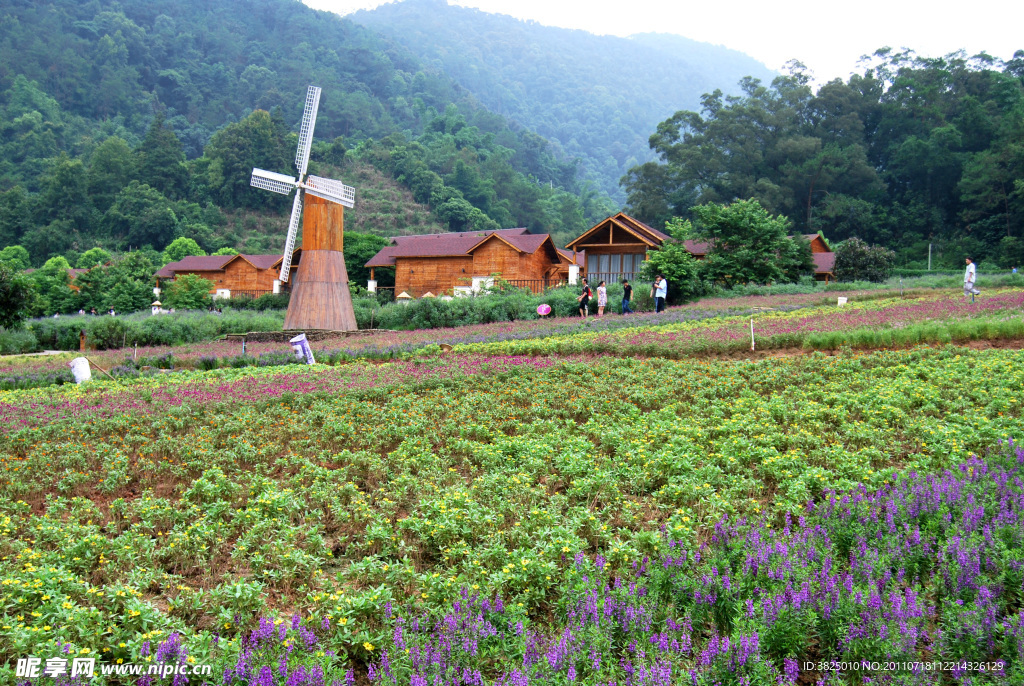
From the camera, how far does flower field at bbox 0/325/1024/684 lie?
371cm

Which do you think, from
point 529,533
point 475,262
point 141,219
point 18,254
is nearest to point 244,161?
point 141,219

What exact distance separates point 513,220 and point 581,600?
9708 cm

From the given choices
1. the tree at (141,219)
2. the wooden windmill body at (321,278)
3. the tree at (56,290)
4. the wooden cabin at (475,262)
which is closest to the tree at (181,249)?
the tree at (141,219)

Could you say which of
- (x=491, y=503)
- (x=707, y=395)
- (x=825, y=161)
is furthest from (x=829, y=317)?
(x=825, y=161)

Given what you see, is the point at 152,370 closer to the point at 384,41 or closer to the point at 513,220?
the point at 513,220

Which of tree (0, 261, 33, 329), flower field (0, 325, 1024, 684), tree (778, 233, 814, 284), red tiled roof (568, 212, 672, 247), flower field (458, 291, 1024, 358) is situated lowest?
flower field (0, 325, 1024, 684)

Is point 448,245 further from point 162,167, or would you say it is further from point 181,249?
point 162,167

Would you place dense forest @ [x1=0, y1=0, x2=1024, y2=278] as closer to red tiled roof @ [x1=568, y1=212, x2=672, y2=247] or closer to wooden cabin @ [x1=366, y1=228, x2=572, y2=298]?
red tiled roof @ [x1=568, y1=212, x2=672, y2=247]

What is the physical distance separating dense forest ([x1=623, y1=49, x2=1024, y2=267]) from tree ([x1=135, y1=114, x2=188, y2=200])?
5844cm

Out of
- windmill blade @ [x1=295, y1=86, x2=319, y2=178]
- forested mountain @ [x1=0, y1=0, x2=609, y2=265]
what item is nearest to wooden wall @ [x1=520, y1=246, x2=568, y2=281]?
windmill blade @ [x1=295, y1=86, x2=319, y2=178]

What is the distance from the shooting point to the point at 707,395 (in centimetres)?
1062

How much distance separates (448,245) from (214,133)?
8675 centimetres

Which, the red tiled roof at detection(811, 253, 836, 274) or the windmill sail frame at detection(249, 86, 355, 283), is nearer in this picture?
the windmill sail frame at detection(249, 86, 355, 283)

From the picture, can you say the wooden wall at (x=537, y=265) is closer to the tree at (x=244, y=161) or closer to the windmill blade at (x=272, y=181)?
the windmill blade at (x=272, y=181)
